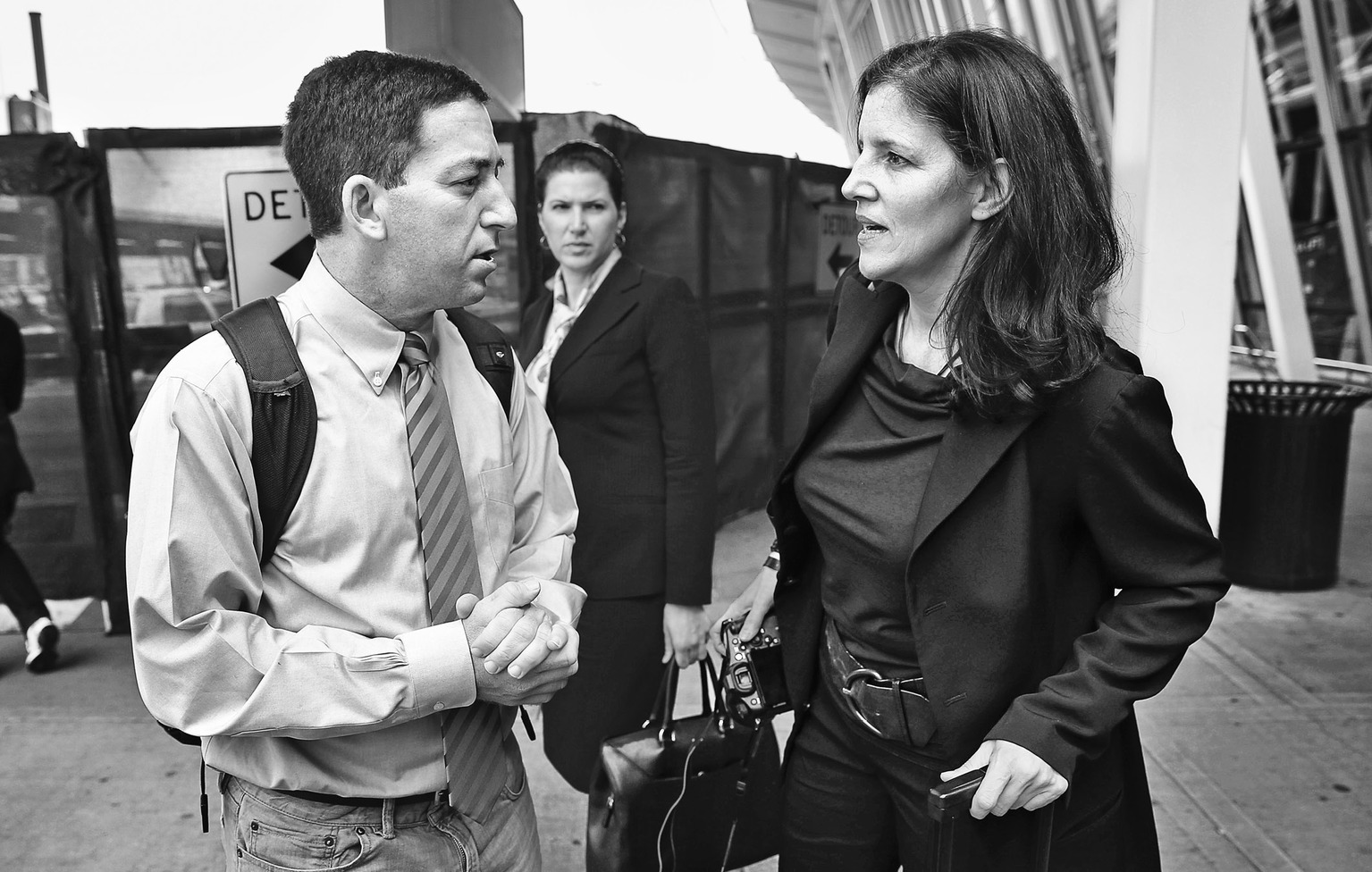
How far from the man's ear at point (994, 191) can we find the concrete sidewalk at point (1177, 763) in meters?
2.36

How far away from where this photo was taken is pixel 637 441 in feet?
10.0

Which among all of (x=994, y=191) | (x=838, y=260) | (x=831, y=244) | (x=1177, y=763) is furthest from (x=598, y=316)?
(x=831, y=244)

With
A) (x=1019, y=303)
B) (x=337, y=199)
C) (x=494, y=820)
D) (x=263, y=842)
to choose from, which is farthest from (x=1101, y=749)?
(x=337, y=199)

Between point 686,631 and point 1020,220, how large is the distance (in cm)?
160

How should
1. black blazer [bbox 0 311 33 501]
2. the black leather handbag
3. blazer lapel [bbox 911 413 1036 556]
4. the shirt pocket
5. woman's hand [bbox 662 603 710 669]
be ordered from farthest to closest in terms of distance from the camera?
1. black blazer [bbox 0 311 33 501]
2. woman's hand [bbox 662 603 710 669]
3. the black leather handbag
4. the shirt pocket
5. blazer lapel [bbox 911 413 1036 556]

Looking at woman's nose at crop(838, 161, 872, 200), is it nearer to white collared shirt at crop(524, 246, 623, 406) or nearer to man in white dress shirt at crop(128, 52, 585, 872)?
man in white dress shirt at crop(128, 52, 585, 872)

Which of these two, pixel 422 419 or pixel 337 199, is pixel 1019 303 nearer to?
pixel 422 419

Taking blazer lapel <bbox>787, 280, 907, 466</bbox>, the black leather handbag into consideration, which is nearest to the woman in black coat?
the black leather handbag

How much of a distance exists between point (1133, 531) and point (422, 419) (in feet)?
3.72

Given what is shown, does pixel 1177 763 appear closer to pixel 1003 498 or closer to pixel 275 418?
pixel 1003 498

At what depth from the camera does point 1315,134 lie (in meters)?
12.1

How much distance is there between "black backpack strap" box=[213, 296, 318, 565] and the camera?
1.58 m

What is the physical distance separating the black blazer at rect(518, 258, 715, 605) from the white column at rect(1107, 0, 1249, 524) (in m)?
3.03

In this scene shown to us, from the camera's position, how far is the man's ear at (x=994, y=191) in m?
1.81
